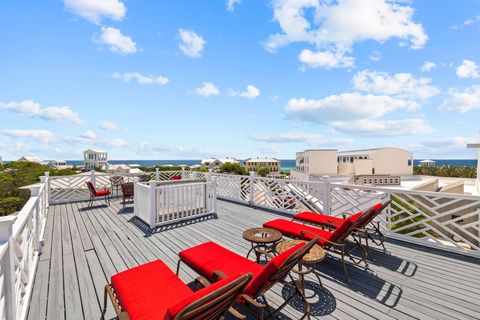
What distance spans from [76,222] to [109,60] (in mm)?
5705

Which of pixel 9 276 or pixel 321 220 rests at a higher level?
pixel 9 276

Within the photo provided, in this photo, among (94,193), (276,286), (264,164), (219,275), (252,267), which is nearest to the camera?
(219,275)

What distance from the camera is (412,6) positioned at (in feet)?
18.9

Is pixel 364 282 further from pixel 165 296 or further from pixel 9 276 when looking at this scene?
pixel 9 276

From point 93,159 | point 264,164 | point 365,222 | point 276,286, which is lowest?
point 276,286

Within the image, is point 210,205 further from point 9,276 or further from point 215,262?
point 9,276

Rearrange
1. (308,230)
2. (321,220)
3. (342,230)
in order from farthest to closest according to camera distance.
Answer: (321,220), (308,230), (342,230)

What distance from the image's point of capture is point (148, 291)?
6.49ft

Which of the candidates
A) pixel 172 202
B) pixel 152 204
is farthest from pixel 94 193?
pixel 172 202

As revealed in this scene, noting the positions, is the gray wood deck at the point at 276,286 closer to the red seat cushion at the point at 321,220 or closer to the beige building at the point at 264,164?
the red seat cushion at the point at 321,220

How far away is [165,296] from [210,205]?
442 cm

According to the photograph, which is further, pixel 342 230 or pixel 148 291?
pixel 342 230

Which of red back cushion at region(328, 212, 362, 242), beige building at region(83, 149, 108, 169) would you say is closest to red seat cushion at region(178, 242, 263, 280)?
red back cushion at region(328, 212, 362, 242)

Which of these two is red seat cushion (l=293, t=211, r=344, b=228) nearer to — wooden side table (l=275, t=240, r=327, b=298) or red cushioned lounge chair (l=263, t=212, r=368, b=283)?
red cushioned lounge chair (l=263, t=212, r=368, b=283)
